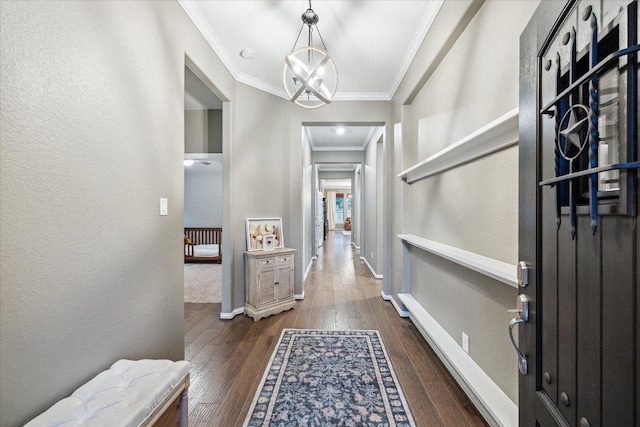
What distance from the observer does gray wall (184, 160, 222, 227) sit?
7.74 meters

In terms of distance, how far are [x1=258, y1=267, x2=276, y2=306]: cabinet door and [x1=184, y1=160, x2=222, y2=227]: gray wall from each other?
498 cm

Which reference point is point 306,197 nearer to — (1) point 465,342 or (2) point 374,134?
(2) point 374,134

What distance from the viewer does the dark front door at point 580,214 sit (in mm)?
484

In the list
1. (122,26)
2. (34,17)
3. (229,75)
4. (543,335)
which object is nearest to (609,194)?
(543,335)

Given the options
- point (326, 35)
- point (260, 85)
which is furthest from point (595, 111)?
point (260, 85)

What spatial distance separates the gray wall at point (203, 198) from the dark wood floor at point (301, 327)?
4468 mm

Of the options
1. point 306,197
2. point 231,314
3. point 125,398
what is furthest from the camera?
point 306,197

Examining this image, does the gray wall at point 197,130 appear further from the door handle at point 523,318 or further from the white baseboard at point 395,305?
the door handle at point 523,318

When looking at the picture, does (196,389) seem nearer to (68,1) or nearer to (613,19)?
(68,1)

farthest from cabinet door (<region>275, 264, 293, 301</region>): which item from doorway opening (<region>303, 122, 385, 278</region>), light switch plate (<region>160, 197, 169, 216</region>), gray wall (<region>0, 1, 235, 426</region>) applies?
doorway opening (<region>303, 122, 385, 278</region>)

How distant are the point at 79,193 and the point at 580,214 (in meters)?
1.74

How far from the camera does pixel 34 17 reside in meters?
1.02

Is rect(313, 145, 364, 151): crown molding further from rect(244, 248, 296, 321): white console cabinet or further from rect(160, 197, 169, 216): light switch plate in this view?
rect(160, 197, 169, 216): light switch plate

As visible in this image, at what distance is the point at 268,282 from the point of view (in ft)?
10.7
